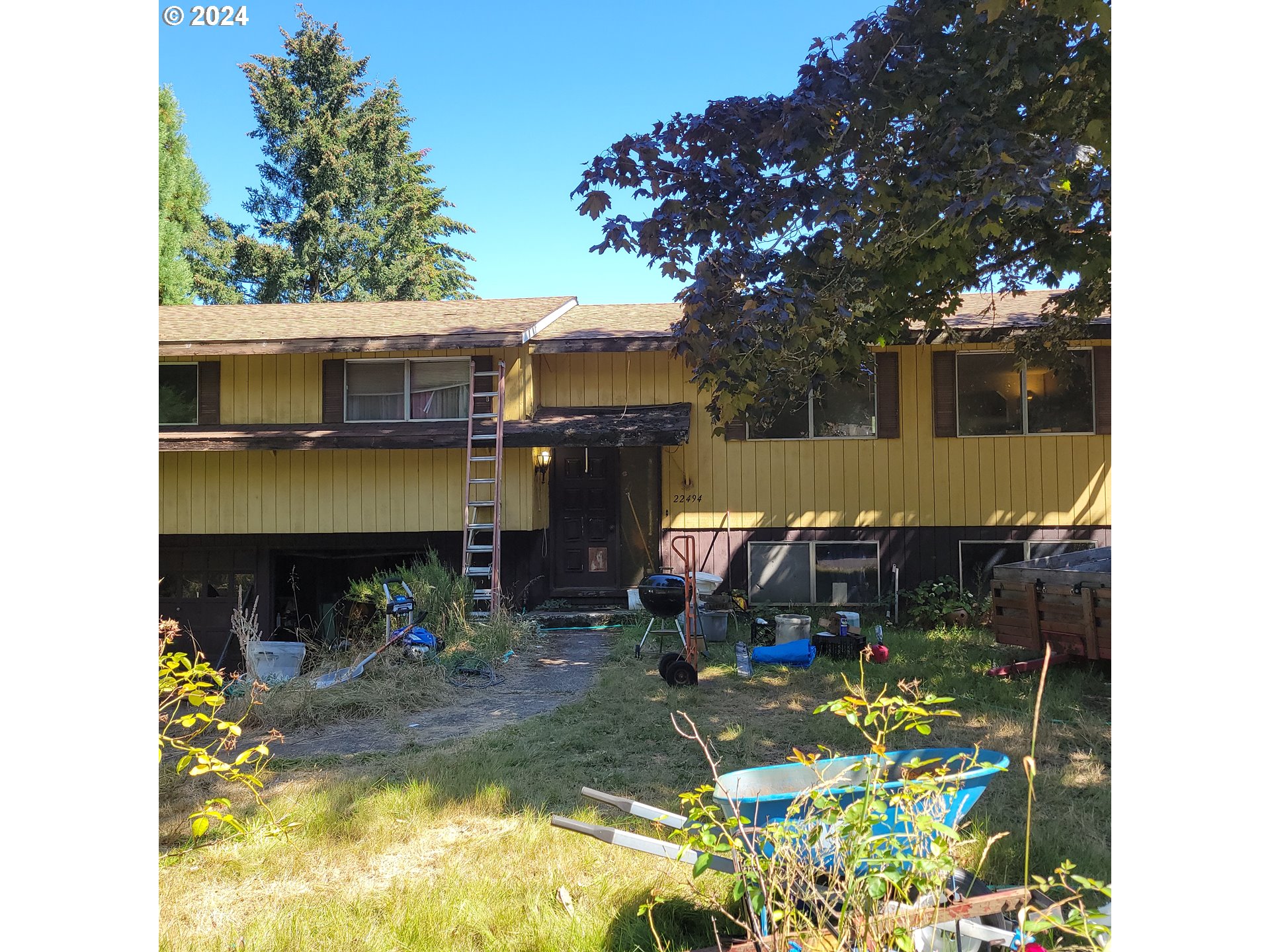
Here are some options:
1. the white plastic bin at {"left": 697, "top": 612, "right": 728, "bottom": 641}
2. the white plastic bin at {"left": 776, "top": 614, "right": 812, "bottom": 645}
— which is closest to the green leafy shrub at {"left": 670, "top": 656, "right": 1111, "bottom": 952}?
the white plastic bin at {"left": 776, "top": 614, "right": 812, "bottom": 645}

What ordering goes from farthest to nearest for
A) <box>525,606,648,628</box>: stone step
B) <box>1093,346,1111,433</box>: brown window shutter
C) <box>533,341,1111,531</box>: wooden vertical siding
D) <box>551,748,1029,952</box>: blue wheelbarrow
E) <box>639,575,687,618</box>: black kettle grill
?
<box>533,341,1111,531</box>: wooden vertical siding, <box>1093,346,1111,433</box>: brown window shutter, <box>525,606,648,628</box>: stone step, <box>639,575,687,618</box>: black kettle grill, <box>551,748,1029,952</box>: blue wheelbarrow

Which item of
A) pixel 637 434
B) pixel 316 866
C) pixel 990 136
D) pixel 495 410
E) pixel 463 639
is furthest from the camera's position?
pixel 495 410

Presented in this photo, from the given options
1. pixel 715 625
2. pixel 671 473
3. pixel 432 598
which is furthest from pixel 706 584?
pixel 432 598

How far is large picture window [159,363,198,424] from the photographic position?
12609mm

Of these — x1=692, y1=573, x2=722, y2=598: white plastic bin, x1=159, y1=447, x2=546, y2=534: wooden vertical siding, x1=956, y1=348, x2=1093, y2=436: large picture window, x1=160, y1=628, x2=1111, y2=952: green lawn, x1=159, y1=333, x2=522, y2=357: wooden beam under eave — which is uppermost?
x1=159, y1=333, x2=522, y2=357: wooden beam under eave

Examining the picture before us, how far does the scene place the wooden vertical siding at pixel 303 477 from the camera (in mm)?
12289

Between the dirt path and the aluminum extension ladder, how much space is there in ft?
6.22

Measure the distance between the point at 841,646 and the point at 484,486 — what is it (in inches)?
233

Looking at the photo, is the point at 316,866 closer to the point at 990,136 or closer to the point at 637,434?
the point at 990,136

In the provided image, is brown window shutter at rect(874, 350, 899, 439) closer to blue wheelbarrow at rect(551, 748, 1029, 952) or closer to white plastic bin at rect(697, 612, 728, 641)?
white plastic bin at rect(697, 612, 728, 641)

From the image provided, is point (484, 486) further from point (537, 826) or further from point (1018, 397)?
point (1018, 397)

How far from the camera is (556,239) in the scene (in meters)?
7.75
